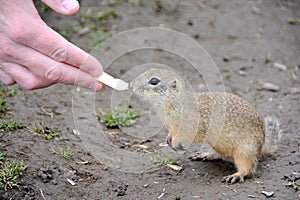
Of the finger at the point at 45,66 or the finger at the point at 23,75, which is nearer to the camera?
the finger at the point at 45,66

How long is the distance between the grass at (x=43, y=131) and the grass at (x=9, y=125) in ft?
0.37

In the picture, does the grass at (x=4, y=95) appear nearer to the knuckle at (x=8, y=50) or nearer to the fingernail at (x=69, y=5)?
the knuckle at (x=8, y=50)

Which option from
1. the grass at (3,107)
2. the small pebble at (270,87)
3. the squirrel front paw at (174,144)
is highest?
the squirrel front paw at (174,144)

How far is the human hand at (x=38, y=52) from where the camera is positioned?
3289 mm

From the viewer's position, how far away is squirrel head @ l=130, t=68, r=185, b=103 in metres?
4.54

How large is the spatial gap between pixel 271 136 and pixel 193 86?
2028mm

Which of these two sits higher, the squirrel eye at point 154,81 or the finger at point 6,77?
the finger at point 6,77

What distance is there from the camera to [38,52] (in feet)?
11.2

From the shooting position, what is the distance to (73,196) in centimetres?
412

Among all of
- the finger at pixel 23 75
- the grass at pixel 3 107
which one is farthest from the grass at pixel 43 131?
the finger at pixel 23 75

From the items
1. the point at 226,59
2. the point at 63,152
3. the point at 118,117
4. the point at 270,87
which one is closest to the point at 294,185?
the point at 63,152

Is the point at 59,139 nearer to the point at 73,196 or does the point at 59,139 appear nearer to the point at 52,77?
the point at 73,196

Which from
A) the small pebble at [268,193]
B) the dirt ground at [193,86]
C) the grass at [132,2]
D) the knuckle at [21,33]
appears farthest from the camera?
the grass at [132,2]

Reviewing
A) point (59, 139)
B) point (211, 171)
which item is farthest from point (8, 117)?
point (211, 171)
